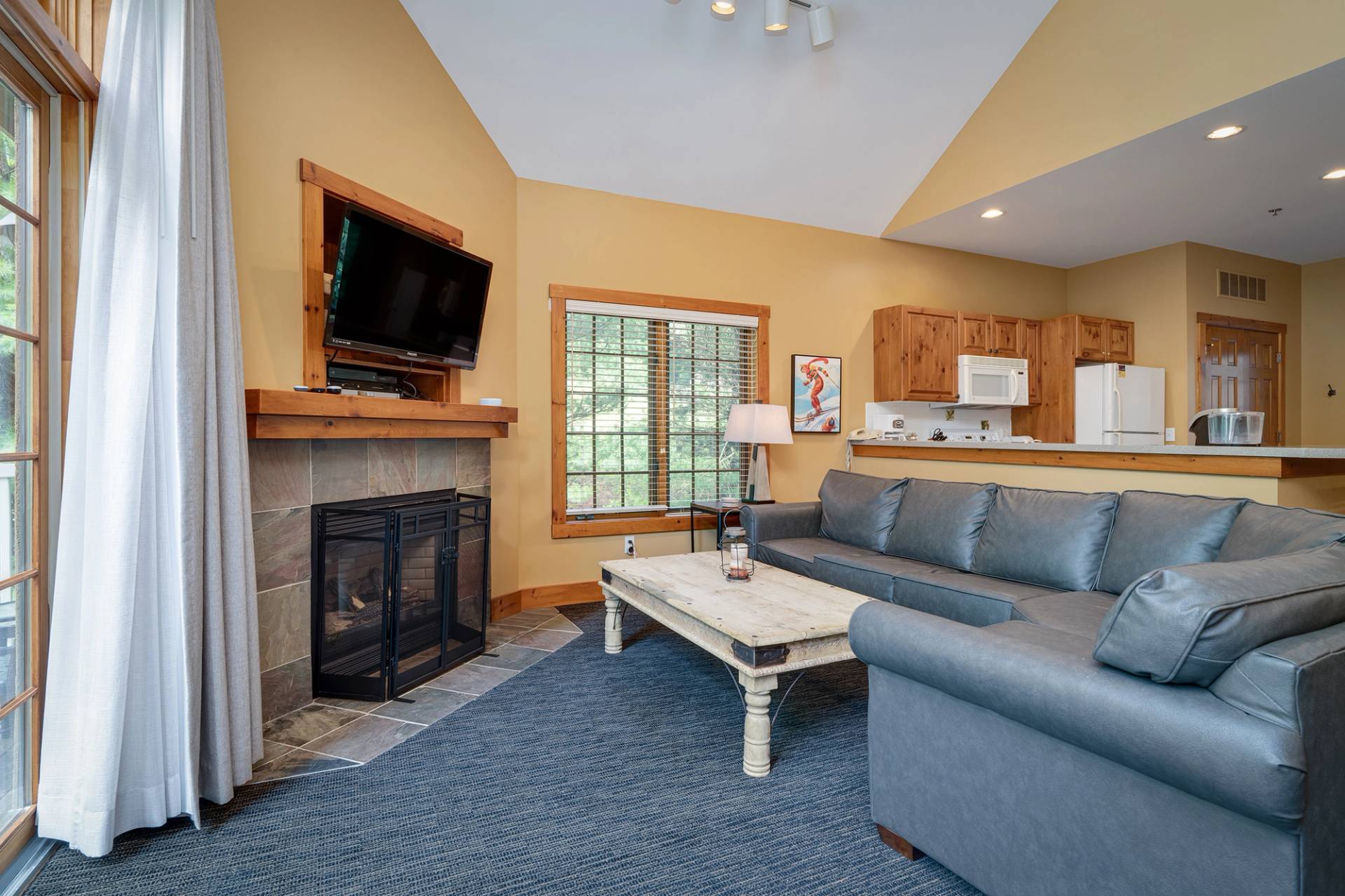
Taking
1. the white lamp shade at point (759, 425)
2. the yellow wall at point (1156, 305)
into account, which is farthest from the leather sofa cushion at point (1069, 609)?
the yellow wall at point (1156, 305)

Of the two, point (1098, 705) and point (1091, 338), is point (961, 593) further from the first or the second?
point (1091, 338)

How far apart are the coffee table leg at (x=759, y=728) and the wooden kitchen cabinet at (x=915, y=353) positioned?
3.77 m

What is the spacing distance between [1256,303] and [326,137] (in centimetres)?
745

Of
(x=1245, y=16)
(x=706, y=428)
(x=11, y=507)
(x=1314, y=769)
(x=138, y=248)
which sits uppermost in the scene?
(x=1245, y=16)

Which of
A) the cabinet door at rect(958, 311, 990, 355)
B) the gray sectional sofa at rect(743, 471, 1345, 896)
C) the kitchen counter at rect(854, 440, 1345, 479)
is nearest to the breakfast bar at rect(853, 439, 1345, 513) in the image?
the kitchen counter at rect(854, 440, 1345, 479)

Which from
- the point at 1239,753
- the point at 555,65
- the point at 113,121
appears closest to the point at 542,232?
the point at 555,65

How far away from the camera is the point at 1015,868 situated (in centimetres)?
140

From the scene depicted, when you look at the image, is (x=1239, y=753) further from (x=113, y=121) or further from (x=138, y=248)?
(x=113, y=121)

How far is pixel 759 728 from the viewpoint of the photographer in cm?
212

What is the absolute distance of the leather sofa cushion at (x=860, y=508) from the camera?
388 centimetres

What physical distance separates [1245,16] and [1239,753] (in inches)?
150

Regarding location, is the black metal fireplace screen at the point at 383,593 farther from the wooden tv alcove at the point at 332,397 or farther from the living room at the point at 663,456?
the wooden tv alcove at the point at 332,397

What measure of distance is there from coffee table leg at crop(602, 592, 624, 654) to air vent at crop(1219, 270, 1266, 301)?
598 centimetres

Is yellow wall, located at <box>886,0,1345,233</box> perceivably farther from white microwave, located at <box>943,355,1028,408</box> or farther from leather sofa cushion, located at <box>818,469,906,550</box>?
leather sofa cushion, located at <box>818,469,906,550</box>
